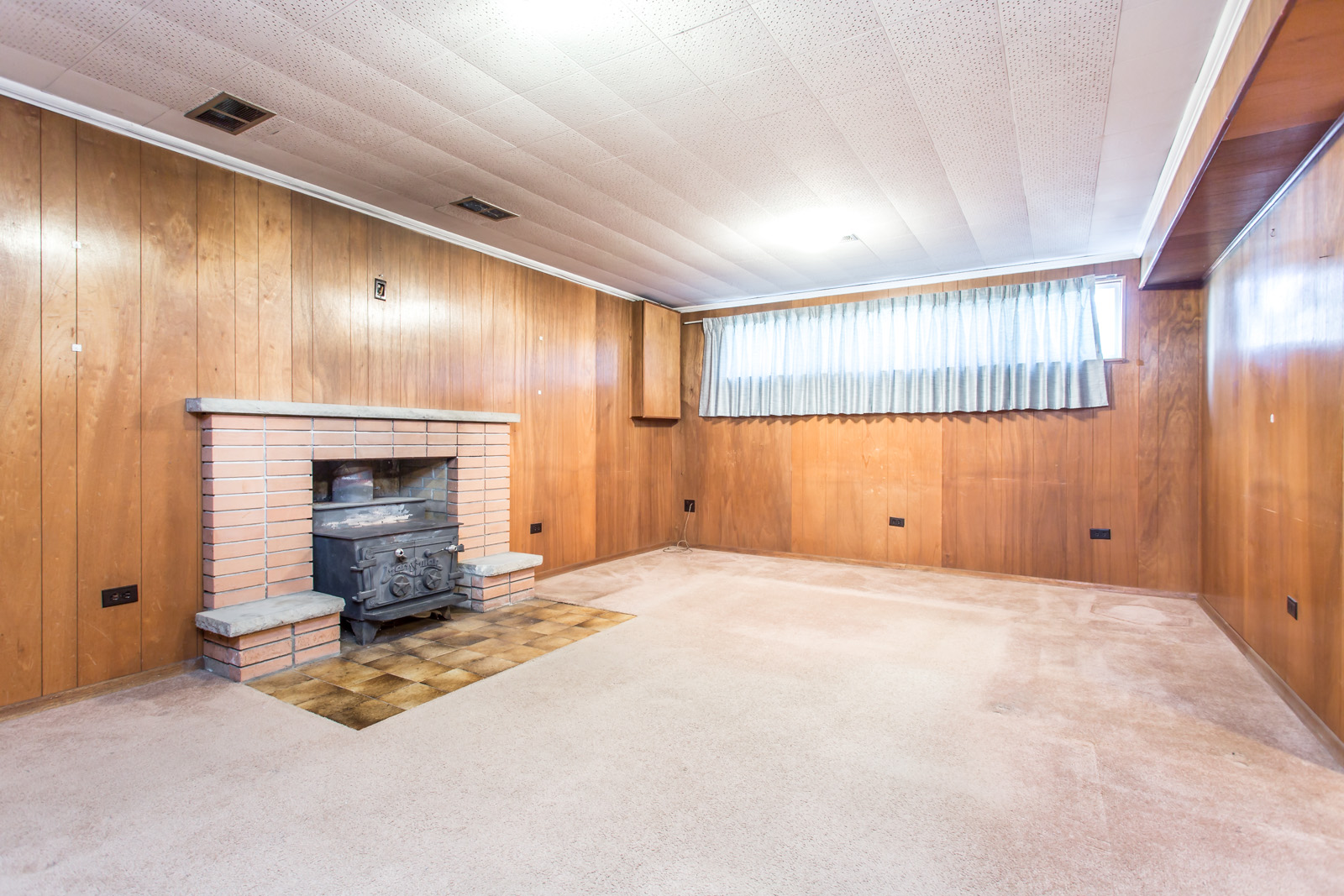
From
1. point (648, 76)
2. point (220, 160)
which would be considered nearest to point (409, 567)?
point (220, 160)

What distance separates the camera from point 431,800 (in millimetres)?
1796

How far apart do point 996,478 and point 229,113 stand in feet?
16.6

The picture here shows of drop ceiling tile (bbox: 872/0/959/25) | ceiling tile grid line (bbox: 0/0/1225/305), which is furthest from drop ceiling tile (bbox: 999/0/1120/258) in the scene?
drop ceiling tile (bbox: 872/0/959/25)

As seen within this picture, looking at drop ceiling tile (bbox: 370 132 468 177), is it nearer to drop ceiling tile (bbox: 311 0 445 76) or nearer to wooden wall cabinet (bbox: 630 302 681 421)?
drop ceiling tile (bbox: 311 0 445 76)

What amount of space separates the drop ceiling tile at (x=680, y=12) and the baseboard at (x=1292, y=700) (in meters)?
3.01

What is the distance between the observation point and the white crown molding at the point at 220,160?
2393mm

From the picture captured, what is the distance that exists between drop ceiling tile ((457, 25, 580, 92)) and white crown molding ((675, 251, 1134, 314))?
367cm

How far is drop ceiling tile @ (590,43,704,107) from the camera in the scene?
2.17 m

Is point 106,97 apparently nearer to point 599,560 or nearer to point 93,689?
point 93,689

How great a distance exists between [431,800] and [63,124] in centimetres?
293

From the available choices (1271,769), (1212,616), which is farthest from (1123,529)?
(1271,769)

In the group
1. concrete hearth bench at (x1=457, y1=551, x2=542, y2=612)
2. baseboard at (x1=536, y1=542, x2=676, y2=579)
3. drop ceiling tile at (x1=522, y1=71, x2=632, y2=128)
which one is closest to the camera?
drop ceiling tile at (x1=522, y1=71, x2=632, y2=128)

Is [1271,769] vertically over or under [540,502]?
under

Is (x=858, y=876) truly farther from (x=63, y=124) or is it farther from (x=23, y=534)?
(x=63, y=124)
